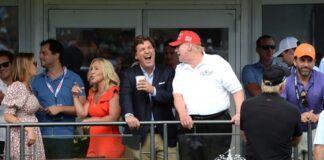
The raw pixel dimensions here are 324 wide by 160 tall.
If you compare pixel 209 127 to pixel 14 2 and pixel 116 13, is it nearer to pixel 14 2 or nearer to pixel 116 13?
pixel 116 13

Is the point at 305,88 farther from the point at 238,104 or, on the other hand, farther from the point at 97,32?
the point at 97,32

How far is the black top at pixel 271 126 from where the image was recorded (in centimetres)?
780

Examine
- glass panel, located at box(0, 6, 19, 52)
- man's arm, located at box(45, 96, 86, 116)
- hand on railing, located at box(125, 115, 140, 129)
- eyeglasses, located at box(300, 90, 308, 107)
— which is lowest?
hand on railing, located at box(125, 115, 140, 129)

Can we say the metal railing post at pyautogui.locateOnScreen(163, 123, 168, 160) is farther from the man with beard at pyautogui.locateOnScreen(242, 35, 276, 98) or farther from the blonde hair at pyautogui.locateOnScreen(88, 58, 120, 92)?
the man with beard at pyautogui.locateOnScreen(242, 35, 276, 98)

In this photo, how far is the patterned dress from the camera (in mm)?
9156

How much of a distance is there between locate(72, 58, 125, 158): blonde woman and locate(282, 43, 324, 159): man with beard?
1836mm

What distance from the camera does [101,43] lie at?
1212cm

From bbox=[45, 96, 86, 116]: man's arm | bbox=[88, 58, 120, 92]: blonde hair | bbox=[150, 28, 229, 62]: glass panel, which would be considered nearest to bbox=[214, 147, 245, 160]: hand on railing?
bbox=[88, 58, 120, 92]: blonde hair

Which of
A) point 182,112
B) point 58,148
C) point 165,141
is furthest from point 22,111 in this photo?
point 182,112

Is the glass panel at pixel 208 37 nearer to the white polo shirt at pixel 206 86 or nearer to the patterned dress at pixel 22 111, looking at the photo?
the patterned dress at pixel 22 111

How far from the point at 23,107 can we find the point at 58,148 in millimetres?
646

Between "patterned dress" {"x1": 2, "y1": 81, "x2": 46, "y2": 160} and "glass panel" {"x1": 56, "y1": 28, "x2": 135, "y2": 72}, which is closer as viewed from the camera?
"patterned dress" {"x1": 2, "y1": 81, "x2": 46, "y2": 160}

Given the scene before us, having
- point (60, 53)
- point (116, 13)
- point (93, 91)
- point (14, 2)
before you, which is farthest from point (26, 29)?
point (93, 91)

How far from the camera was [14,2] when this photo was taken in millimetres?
12172
